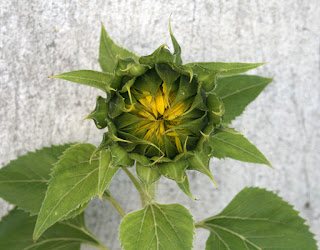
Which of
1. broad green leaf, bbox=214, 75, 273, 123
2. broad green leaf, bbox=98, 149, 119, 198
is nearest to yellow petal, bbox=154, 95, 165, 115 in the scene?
broad green leaf, bbox=98, 149, 119, 198

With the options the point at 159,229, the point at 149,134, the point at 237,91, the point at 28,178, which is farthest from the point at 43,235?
the point at 237,91

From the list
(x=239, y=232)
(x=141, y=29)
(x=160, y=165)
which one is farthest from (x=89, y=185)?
(x=141, y=29)

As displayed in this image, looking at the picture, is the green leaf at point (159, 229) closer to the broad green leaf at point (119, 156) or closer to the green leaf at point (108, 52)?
the broad green leaf at point (119, 156)

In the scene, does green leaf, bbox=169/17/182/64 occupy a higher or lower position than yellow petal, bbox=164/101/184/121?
higher

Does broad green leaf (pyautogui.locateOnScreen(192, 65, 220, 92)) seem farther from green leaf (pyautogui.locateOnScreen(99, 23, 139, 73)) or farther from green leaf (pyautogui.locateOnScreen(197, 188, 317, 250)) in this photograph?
green leaf (pyautogui.locateOnScreen(197, 188, 317, 250))

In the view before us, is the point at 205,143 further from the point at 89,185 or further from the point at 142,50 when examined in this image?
the point at 142,50
